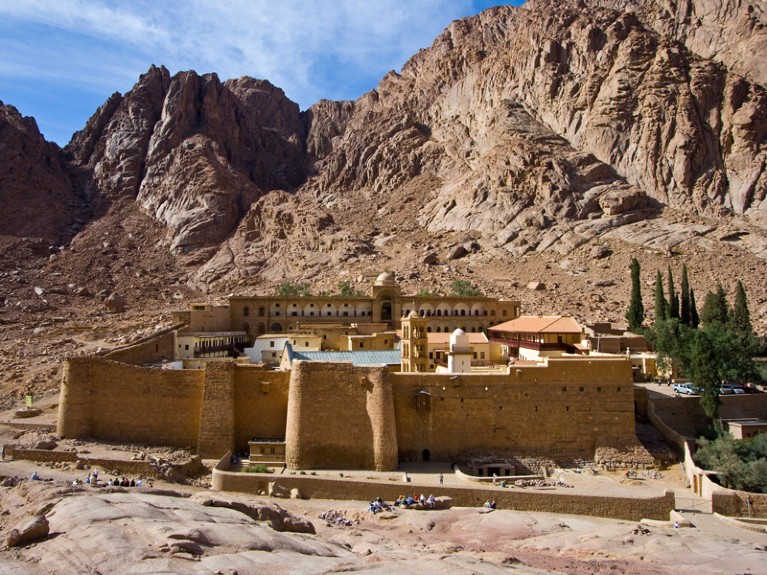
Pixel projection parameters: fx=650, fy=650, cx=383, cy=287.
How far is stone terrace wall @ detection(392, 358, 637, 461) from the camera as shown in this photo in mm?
26438

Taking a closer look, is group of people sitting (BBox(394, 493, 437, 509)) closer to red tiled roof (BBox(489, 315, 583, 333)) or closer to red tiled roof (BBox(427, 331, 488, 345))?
red tiled roof (BBox(427, 331, 488, 345))

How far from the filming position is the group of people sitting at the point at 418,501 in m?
21.9

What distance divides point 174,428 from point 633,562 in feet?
59.0

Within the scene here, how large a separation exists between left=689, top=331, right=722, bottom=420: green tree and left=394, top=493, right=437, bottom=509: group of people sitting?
1433 centimetres

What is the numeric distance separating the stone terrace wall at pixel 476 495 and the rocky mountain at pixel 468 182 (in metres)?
33.3

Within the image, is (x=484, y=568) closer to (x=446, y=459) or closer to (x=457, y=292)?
(x=446, y=459)

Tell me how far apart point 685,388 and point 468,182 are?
59.9 metres

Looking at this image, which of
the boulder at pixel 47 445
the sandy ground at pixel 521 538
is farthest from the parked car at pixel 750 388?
the boulder at pixel 47 445

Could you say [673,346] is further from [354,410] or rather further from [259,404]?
[259,404]

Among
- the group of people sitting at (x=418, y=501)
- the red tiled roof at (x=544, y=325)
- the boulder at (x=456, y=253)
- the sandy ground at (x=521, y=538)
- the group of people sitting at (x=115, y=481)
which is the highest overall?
the boulder at (x=456, y=253)

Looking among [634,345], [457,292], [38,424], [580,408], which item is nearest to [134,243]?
[457,292]

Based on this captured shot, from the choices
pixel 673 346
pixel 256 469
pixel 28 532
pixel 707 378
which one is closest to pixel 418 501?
pixel 256 469

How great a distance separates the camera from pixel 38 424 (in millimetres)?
28094

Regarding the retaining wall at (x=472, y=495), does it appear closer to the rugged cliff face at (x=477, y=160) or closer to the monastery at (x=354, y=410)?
the monastery at (x=354, y=410)
